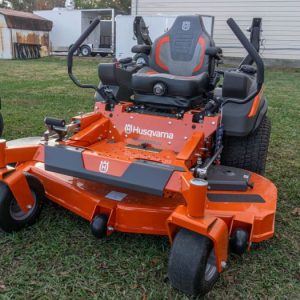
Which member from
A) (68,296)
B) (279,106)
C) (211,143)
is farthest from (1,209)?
(279,106)

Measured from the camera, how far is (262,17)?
16.7 metres

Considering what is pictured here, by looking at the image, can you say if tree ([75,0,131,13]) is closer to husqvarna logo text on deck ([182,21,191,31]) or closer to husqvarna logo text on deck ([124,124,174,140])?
husqvarna logo text on deck ([182,21,191,31])

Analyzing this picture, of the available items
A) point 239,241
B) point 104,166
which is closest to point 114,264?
point 104,166

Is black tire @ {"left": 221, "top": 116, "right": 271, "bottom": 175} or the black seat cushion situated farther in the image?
black tire @ {"left": 221, "top": 116, "right": 271, "bottom": 175}

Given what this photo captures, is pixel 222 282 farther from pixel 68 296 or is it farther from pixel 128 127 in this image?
pixel 128 127

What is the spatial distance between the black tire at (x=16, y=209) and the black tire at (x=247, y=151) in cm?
160

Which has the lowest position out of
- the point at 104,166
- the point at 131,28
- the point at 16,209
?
the point at 16,209

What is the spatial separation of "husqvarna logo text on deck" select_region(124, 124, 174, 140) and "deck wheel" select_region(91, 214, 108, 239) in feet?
3.05

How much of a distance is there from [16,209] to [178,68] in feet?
6.58

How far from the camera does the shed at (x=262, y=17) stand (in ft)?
53.5

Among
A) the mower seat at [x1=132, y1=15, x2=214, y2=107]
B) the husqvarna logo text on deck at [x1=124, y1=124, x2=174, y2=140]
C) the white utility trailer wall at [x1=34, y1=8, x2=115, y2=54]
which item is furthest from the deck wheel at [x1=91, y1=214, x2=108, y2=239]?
the white utility trailer wall at [x1=34, y1=8, x2=115, y2=54]

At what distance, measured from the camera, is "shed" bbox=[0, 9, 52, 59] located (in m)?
17.9

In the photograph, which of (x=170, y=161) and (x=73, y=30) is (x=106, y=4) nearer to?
(x=73, y=30)

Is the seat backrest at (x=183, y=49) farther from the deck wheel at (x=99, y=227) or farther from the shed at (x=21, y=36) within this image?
the shed at (x=21, y=36)
